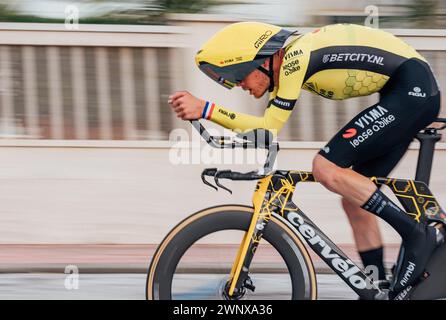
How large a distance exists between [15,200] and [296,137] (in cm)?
252

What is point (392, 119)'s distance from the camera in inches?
174

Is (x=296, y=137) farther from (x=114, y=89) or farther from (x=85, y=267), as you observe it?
(x=85, y=267)

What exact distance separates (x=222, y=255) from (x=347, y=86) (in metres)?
1.05

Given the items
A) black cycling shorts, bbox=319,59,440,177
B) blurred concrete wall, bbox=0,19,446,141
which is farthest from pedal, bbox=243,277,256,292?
blurred concrete wall, bbox=0,19,446,141

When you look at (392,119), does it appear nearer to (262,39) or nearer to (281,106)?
(281,106)

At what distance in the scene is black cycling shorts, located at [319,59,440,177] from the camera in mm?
4398

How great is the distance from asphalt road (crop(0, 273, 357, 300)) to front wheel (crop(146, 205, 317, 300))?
1.05 m

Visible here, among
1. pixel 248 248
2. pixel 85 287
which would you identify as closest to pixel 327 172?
pixel 248 248

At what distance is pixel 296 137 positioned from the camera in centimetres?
808

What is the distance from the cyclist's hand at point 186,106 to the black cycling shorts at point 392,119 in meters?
0.68

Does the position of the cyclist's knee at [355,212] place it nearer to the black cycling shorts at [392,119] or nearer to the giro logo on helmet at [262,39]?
the black cycling shorts at [392,119]
